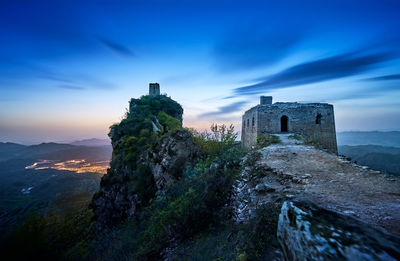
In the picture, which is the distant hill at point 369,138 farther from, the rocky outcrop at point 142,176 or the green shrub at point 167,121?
the rocky outcrop at point 142,176

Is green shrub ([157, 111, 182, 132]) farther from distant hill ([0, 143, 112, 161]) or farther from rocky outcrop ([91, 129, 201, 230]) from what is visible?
distant hill ([0, 143, 112, 161])

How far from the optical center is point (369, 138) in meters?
64.0

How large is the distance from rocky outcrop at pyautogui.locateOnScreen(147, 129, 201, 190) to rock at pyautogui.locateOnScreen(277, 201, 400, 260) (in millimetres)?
5814

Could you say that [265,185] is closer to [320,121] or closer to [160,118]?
[320,121]

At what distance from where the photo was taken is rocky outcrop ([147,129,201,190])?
747 cm

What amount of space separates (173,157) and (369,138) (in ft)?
312

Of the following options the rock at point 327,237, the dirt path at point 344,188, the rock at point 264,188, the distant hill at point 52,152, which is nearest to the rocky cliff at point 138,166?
the rock at point 264,188

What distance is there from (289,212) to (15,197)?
34.5 metres

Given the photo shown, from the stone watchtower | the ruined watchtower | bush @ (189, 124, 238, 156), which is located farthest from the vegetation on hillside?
the stone watchtower

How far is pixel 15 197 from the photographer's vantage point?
20.7m

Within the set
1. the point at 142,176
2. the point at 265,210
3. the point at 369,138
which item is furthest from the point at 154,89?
the point at 369,138

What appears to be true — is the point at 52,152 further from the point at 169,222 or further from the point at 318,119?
the point at 318,119

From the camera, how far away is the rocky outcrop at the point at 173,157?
7.47 metres

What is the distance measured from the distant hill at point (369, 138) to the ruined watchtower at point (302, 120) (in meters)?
61.5
